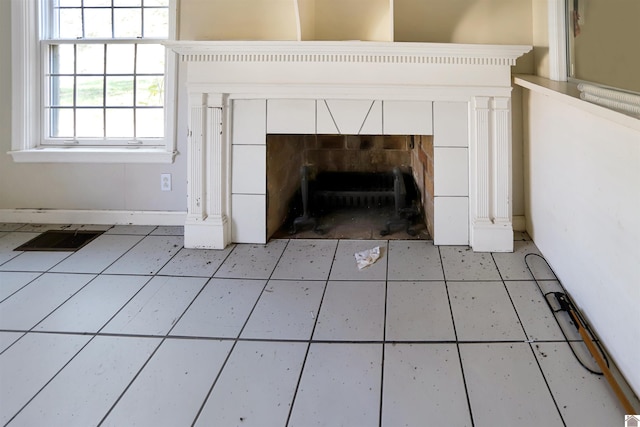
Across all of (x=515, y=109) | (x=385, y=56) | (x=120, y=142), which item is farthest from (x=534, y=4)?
(x=120, y=142)

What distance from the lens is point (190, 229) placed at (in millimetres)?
2445

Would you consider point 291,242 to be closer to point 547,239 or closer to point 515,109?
point 547,239

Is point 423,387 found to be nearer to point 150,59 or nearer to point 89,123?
point 150,59

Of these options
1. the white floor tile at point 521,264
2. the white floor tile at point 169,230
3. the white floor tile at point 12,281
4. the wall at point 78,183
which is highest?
the wall at point 78,183

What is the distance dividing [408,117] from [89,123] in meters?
2.06

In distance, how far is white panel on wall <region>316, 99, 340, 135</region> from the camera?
7.93 ft

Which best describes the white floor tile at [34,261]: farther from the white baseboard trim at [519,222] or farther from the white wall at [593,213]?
the white baseboard trim at [519,222]

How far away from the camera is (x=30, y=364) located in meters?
1.42

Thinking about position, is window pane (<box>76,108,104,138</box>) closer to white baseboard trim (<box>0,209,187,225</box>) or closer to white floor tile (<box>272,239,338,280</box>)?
white baseboard trim (<box>0,209,187,225</box>)

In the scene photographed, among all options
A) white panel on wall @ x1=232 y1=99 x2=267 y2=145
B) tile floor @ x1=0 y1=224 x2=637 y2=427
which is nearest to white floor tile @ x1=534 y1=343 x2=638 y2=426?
tile floor @ x1=0 y1=224 x2=637 y2=427

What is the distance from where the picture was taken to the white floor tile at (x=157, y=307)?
1.65 meters

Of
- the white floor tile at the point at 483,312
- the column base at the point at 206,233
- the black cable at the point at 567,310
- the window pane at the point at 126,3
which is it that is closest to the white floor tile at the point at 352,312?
the white floor tile at the point at 483,312

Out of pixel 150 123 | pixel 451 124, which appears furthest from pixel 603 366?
pixel 150 123

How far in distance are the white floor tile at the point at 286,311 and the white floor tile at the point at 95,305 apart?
22.9 inches
